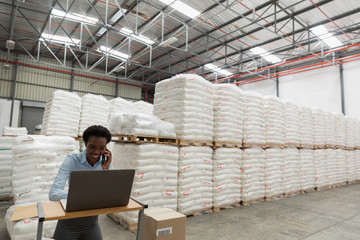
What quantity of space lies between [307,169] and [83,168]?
23.9 ft

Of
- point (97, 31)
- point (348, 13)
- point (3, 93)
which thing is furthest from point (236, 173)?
point (3, 93)

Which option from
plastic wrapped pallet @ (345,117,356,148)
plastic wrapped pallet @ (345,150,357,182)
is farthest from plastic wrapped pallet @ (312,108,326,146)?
plastic wrapped pallet @ (345,150,357,182)

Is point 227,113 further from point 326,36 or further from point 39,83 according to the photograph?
point 39,83

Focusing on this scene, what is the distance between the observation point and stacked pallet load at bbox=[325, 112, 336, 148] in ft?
27.0

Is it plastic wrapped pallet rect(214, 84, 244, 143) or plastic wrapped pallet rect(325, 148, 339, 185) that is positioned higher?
plastic wrapped pallet rect(214, 84, 244, 143)

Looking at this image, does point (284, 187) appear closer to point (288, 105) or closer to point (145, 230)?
point (288, 105)

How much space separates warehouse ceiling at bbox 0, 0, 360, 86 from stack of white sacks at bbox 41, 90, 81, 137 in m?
2.85

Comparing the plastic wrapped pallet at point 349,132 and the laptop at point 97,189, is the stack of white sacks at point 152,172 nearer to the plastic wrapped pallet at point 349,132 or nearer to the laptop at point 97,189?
the laptop at point 97,189

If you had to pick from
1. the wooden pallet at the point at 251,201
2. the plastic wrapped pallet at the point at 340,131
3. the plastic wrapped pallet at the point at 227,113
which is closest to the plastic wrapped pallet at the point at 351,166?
the plastic wrapped pallet at the point at 340,131

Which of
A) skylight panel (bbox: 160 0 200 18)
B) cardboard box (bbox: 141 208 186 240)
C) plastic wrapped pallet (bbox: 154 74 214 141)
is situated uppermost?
skylight panel (bbox: 160 0 200 18)

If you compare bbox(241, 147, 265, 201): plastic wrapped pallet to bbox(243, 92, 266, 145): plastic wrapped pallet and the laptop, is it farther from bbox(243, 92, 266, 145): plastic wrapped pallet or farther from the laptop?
the laptop

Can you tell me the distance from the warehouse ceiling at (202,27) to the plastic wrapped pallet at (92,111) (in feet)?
8.71

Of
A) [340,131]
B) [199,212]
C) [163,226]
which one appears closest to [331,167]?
[340,131]

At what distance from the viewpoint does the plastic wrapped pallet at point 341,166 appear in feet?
28.2
